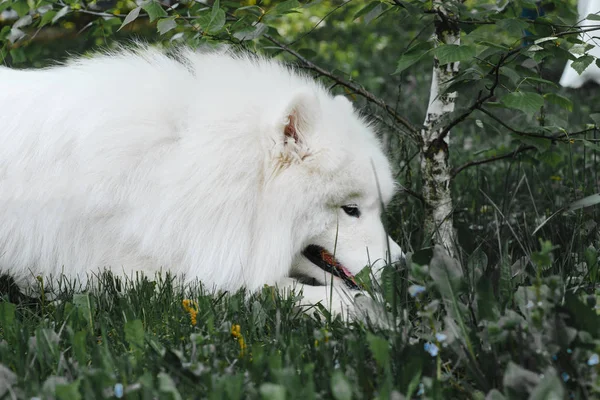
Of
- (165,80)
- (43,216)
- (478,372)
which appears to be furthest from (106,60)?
(478,372)

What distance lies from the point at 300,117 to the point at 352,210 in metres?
0.47

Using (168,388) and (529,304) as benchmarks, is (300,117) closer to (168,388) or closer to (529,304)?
(529,304)

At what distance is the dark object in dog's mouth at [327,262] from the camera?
2.81 metres

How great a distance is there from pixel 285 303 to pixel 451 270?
744 millimetres

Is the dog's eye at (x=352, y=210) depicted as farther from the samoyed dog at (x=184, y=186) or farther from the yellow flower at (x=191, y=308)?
the yellow flower at (x=191, y=308)

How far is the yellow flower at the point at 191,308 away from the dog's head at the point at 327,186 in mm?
560

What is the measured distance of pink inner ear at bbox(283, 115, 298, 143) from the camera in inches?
104

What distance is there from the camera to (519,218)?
380 centimetres

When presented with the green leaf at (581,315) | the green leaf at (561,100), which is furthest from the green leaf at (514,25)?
the green leaf at (581,315)

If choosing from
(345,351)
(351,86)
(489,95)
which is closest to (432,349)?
(345,351)

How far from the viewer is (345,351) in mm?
1928

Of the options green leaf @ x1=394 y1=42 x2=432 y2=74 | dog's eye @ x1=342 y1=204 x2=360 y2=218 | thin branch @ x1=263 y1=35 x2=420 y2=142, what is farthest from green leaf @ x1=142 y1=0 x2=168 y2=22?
dog's eye @ x1=342 y1=204 x2=360 y2=218

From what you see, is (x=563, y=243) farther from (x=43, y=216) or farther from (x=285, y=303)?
(x=43, y=216)

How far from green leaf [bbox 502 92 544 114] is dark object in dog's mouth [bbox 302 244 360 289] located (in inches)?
38.0
